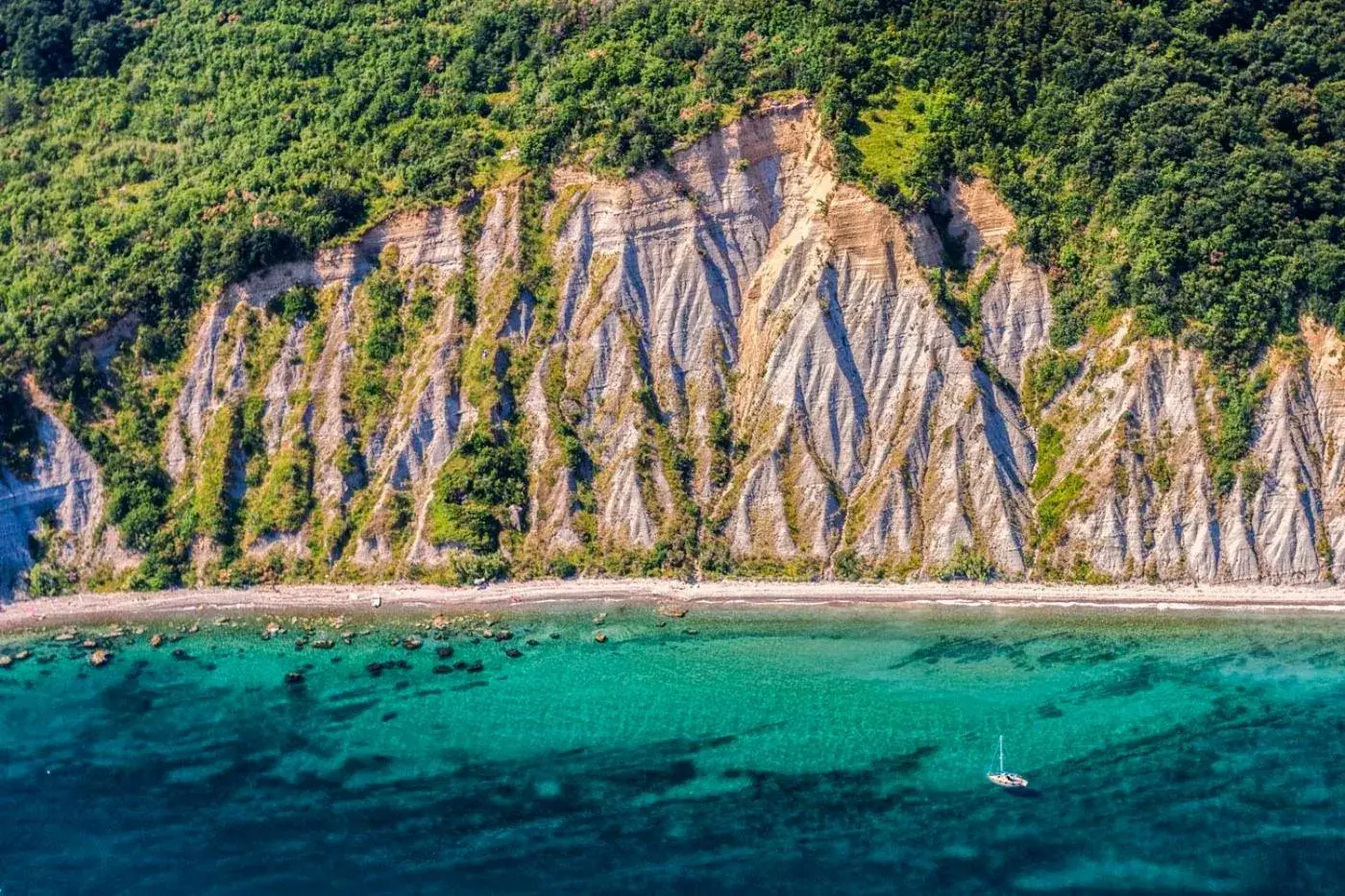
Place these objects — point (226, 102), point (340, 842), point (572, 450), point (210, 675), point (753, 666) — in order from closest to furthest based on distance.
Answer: point (340, 842), point (753, 666), point (210, 675), point (572, 450), point (226, 102)

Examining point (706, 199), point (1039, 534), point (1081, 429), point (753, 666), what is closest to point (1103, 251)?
point (1081, 429)

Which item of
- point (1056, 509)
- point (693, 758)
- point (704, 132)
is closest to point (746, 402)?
point (704, 132)

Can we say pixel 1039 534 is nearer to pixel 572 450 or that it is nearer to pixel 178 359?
pixel 572 450

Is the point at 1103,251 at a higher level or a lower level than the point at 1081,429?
higher

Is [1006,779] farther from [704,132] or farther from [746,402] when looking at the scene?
[704,132]

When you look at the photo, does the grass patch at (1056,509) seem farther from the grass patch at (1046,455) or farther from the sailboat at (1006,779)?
the sailboat at (1006,779)

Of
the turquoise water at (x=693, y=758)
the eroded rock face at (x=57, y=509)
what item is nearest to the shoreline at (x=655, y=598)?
the turquoise water at (x=693, y=758)

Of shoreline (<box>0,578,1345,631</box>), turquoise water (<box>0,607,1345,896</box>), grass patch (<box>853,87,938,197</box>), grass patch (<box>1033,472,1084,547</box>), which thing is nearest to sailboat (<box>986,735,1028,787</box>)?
turquoise water (<box>0,607,1345,896</box>)
